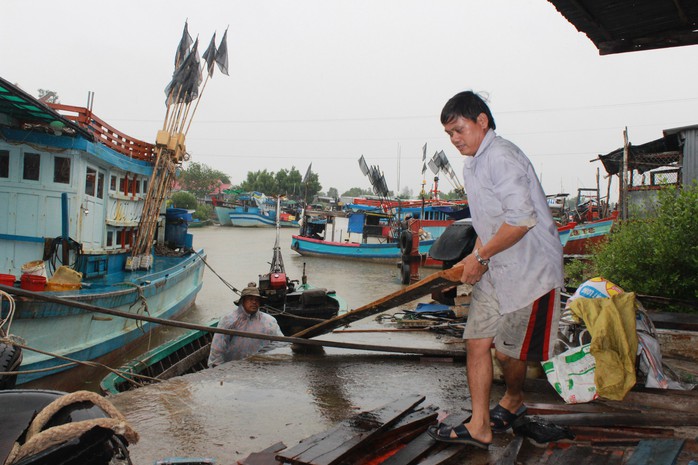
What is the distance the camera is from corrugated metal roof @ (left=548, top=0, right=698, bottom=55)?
3.70 m

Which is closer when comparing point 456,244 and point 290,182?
point 456,244

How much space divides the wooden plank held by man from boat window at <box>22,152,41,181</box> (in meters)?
7.56

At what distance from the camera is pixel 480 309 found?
2.53 meters

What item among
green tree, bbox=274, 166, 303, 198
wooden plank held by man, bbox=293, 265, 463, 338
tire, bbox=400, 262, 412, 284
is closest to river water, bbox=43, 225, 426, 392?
wooden plank held by man, bbox=293, 265, 463, 338

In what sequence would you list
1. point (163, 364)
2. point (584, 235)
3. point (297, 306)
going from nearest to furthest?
point (163, 364) < point (297, 306) < point (584, 235)

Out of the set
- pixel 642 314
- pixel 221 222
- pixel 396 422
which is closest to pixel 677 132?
pixel 642 314

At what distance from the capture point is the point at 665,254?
522cm

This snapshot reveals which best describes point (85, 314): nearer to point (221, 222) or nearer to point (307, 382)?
point (307, 382)

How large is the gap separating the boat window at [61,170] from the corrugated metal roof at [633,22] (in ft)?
29.6

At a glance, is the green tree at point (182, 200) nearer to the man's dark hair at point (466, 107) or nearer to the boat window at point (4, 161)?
the boat window at point (4, 161)

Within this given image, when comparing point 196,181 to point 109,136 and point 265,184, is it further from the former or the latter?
point 109,136

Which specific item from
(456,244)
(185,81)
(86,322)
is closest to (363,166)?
(185,81)

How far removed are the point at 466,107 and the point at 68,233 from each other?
30.0 ft

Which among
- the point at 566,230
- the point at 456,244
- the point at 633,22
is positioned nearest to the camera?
the point at 456,244
